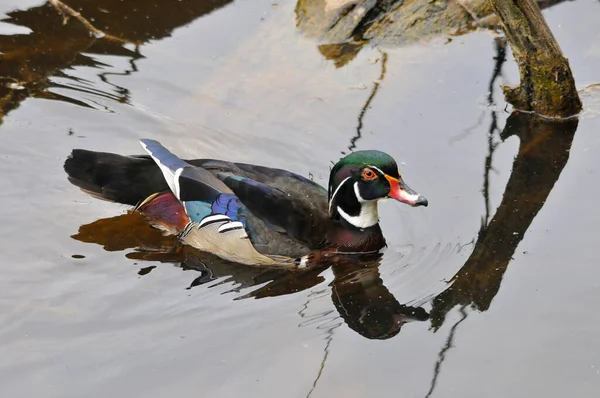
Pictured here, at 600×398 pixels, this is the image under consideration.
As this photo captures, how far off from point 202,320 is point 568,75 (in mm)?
3967

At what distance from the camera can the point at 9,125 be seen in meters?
8.10

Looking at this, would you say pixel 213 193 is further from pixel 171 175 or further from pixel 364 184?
pixel 364 184

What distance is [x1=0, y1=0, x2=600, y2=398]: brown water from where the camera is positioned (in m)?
5.65

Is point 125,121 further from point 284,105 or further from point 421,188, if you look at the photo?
point 421,188

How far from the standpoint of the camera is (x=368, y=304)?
639 centimetres

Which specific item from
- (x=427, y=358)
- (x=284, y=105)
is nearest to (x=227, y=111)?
(x=284, y=105)

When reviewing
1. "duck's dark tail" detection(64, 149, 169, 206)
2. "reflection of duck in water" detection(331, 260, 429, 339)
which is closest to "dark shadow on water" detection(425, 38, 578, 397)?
"reflection of duck in water" detection(331, 260, 429, 339)

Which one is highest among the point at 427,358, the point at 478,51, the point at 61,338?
the point at 478,51

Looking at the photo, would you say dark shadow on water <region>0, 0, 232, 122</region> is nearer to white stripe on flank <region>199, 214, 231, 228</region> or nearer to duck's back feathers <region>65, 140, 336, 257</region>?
duck's back feathers <region>65, 140, 336, 257</region>

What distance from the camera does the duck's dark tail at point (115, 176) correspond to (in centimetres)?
711

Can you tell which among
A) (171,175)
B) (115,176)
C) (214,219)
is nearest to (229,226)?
Answer: (214,219)

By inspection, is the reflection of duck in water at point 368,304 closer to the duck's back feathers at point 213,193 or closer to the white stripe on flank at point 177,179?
the duck's back feathers at point 213,193

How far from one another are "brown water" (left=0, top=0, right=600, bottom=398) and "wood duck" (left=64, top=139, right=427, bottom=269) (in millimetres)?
179

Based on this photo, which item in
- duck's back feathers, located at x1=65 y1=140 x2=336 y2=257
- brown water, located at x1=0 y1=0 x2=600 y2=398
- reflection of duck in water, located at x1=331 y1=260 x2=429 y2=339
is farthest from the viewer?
duck's back feathers, located at x1=65 y1=140 x2=336 y2=257
